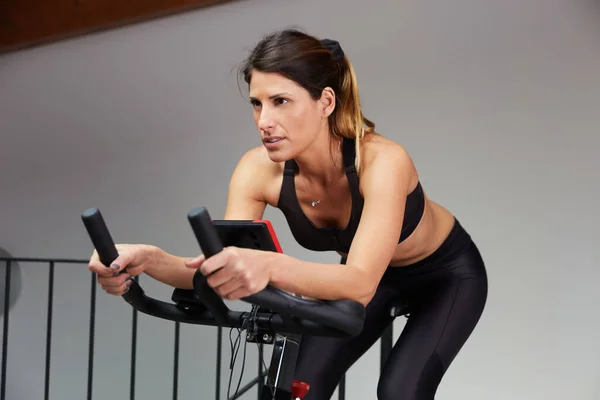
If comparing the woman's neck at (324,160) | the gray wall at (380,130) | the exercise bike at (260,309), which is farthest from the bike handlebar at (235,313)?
the gray wall at (380,130)

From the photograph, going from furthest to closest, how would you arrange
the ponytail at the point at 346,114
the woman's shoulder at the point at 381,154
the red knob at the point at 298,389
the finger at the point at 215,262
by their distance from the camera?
the ponytail at the point at 346,114, the woman's shoulder at the point at 381,154, the red knob at the point at 298,389, the finger at the point at 215,262

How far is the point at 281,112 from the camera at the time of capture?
131 centimetres

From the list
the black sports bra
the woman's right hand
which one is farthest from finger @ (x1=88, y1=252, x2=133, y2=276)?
the black sports bra

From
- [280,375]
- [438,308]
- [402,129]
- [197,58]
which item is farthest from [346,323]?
[197,58]

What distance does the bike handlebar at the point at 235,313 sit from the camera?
88 centimetres

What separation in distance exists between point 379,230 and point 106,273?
48 cm

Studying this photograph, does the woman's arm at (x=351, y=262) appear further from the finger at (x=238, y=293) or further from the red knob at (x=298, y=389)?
the red knob at (x=298, y=389)

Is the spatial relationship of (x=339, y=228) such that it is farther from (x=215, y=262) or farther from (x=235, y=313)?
(x=215, y=262)

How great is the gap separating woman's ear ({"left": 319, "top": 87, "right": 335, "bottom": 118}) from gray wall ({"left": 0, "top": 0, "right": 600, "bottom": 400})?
5.32 feet

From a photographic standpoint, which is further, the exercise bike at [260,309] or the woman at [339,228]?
the woman at [339,228]

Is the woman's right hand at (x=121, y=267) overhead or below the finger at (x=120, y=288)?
overhead

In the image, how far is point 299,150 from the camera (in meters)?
1.36

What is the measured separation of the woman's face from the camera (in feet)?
4.30

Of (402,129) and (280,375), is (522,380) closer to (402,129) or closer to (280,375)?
(402,129)
